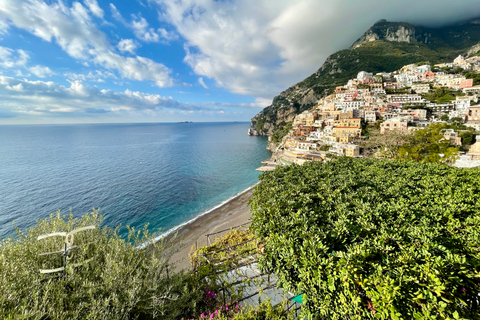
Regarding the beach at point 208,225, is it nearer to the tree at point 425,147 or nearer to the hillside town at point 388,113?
the hillside town at point 388,113

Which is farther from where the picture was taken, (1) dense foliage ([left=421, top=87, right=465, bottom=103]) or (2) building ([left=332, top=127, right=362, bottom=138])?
(1) dense foliage ([left=421, top=87, right=465, bottom=103])

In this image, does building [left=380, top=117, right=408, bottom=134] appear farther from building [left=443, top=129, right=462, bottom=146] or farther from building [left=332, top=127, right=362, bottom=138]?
building [left=443, top=129, right=462, bottom=146]

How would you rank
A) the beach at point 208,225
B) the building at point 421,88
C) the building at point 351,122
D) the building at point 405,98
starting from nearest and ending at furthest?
the beach at point 208,225 < the building at point 351,122 < the building at point 405,98 < the building at point 421,88

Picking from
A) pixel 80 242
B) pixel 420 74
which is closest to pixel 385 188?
pixel 80 242

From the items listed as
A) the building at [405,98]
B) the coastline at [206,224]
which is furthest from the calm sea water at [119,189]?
the building at [405,98]

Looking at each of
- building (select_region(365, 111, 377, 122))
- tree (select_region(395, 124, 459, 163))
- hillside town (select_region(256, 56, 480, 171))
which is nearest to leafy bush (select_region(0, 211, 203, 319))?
tree (select_region(395, 124, 459, 163))

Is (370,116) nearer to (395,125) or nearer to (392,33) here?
(395,125)

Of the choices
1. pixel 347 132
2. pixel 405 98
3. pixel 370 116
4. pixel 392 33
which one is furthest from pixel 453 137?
pixel 392 33
